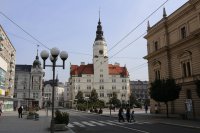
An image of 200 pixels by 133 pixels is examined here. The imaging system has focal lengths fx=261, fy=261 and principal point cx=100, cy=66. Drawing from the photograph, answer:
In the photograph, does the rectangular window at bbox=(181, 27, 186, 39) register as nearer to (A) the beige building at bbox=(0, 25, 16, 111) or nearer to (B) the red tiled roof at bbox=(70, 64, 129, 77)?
(A) the beige building at bbox=(0, 25, 16, 111)

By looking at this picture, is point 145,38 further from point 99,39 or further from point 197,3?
point 99,39

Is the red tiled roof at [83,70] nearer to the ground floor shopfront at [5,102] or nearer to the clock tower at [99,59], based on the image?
the clock tower at [99,59]

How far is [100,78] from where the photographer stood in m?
123

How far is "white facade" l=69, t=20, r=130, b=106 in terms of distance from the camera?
12062 cm

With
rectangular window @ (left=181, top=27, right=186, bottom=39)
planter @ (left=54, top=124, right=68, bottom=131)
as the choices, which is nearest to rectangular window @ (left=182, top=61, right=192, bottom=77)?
rectangular window @ (left=181, top=27, right=186, bottom=39)

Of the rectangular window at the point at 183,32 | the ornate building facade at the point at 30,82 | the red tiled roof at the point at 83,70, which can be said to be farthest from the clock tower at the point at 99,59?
the rectangular window at the point at 183,32

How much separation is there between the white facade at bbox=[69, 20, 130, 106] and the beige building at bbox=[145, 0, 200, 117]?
71931 millimetres

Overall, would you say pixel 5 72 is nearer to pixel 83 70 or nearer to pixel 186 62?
pixel 186 62

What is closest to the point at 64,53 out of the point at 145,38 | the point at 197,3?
the point at 197,3

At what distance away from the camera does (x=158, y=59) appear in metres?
46.8

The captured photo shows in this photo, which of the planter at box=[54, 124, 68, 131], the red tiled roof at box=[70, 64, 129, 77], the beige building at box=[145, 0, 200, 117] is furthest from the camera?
the red tiled roof at box=[70, 64, 129, 77]

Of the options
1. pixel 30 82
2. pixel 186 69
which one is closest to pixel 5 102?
pixel 30 82

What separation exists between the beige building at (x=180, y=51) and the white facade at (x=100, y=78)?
71.9 meters

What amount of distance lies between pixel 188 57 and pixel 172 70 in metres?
5.56
